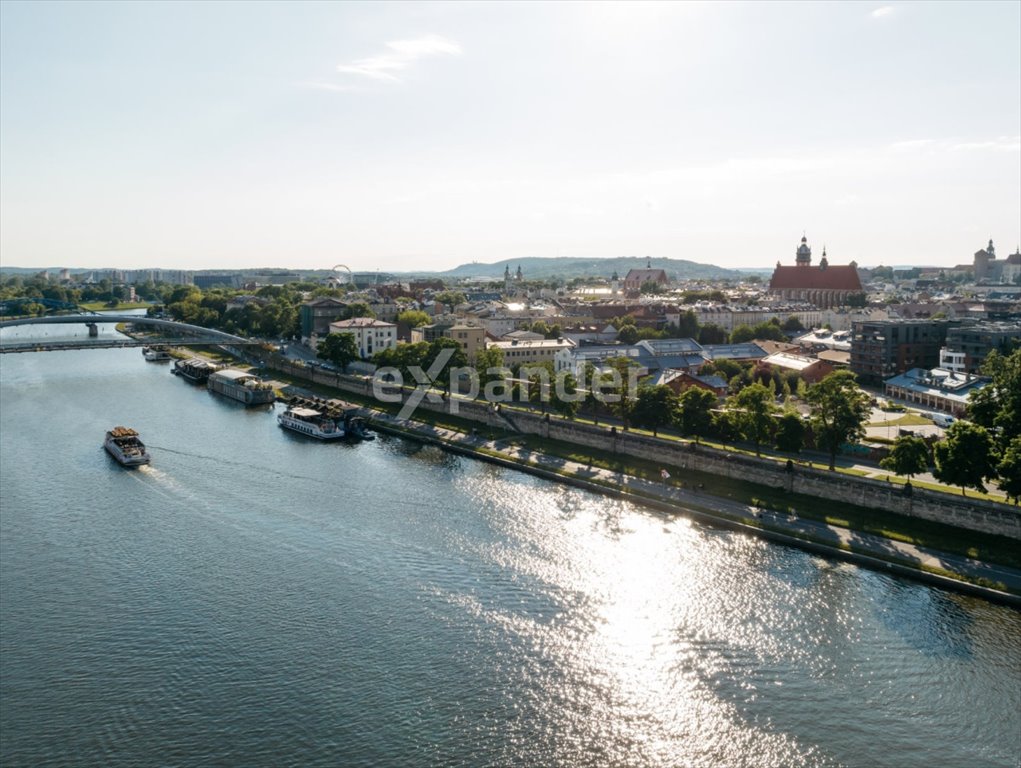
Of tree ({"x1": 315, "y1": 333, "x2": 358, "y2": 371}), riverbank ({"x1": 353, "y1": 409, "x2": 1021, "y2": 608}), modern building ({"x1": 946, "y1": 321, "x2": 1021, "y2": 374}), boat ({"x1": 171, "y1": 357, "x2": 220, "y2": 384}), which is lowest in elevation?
riverbank ({"x1": 353, "y1": 409, "x2": 1021, "y2": 608})

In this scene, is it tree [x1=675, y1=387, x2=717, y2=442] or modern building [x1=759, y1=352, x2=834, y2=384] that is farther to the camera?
modern building [x1=759, y1=352, x2=834, y2=384]

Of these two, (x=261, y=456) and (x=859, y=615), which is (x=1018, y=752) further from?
(x=261, y=456)

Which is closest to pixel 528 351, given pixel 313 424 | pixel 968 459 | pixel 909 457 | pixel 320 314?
pixel 313 424

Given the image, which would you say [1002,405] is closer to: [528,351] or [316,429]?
[316,429]

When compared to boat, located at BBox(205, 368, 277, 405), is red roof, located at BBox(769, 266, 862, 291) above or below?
above

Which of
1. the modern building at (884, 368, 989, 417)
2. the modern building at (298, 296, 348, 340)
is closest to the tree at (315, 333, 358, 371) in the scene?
the modern building at (298, 296, 348, 340)

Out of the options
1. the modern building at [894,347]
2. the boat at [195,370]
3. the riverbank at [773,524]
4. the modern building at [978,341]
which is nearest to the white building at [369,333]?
the boat at [195,370]

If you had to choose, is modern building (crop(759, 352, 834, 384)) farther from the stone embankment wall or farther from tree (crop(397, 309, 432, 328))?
tree (crop(397, 309, 432, 328))

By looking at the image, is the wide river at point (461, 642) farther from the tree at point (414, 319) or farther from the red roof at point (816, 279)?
the red roof at point (816, 279)
